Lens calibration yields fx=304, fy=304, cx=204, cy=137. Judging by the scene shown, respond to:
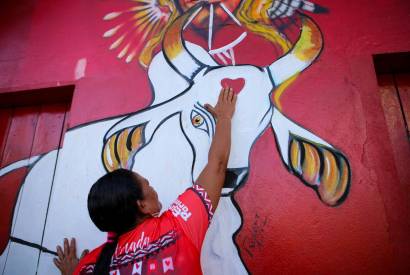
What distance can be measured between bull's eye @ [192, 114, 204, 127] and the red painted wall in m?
0.39

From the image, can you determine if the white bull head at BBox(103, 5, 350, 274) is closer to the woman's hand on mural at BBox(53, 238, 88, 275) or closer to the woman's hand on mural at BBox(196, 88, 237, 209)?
the woman's hand on mural at BBox(196, 88, 237, 209)

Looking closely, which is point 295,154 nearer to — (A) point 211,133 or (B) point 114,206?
(A) point 211,133

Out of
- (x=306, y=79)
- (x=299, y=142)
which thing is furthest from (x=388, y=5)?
(x=299, y=142)

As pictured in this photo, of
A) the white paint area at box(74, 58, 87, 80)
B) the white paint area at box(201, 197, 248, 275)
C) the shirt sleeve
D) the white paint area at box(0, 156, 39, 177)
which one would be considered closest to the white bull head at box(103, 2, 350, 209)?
the white paint area at box(201, 197, 248, 275)

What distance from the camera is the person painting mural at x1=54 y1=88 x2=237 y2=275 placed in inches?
47.8

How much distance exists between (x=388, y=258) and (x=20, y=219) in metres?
2.41

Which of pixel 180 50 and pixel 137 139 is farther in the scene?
pixel 180 50

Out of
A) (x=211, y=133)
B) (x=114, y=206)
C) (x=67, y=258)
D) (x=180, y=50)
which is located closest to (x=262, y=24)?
(x=180, y=50)

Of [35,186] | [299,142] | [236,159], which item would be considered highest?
[299,142]

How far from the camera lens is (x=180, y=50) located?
222cm

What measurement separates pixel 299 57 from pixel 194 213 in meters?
1.27

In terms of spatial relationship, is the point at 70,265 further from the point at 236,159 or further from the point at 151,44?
the point at 151,44

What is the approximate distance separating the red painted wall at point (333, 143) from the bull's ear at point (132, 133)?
11 cm

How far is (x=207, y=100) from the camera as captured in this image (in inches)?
80.5
